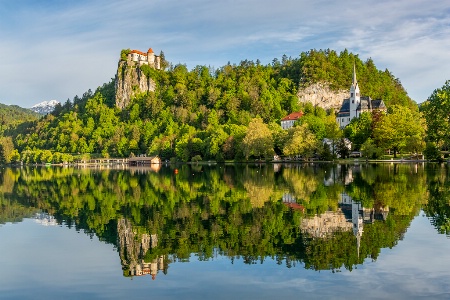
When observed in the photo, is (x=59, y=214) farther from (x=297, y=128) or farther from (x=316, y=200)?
(x=297, y=128)

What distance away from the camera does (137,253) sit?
22.4 m

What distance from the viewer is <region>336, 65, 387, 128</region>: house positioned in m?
155

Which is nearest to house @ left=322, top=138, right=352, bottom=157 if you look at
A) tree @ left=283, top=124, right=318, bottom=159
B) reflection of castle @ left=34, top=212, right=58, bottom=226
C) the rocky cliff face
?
tree @ left=283, top=124, right=318, bottom=159

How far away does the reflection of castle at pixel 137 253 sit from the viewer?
1986cm

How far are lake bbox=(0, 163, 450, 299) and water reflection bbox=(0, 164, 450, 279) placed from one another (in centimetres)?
8

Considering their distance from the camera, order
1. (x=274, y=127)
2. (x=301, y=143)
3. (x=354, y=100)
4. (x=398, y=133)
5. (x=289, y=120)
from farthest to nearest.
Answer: (x=289, y=120) < (x=354, y=100) < (x=274, y=127) < (x=301, y=143) < (x=398, y=133)

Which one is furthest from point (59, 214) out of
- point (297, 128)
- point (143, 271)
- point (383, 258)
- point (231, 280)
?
point (297, 128)

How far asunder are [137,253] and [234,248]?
440cm

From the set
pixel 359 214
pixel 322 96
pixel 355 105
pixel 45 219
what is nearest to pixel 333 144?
pixel 355 105

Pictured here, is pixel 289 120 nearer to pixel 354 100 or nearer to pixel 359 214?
pixel 354 100

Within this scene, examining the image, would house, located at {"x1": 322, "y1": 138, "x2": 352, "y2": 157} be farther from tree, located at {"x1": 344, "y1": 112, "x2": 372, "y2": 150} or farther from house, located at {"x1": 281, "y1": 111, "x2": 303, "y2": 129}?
house, located at {"x1": 281, "y1": 111, "x2": 303, "y2": 129}

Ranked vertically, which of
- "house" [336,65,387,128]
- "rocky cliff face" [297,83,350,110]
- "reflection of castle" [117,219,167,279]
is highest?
"rocky cliff face" [297,83,350,110]

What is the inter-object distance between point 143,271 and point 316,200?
67.8 feet

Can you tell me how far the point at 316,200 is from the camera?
123ft
